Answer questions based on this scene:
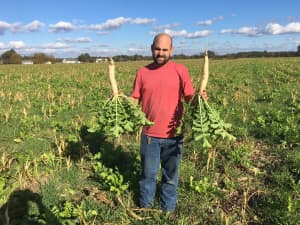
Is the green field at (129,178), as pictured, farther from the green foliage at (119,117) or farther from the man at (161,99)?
the man at (161,99)

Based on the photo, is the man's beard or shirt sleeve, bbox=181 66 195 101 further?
shirt sleeve, bbox=181 66 195 101

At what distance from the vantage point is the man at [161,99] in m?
3.91

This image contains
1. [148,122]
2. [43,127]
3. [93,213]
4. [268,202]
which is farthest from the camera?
[43,127]

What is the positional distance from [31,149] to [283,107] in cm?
715

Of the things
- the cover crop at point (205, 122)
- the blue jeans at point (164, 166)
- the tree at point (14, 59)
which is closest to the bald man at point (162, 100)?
the blue jeans at point (164, 166)

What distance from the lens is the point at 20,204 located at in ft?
15.4

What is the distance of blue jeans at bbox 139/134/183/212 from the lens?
407 centimetres

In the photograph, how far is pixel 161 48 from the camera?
3.78 meters

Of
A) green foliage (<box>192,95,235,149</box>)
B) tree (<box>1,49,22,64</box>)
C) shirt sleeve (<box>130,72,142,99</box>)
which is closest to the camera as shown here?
green foliage (<box>192,95,235,149</box>)

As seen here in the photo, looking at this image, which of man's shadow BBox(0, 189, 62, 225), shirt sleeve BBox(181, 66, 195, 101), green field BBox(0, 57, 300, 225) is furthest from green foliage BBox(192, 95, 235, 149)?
man's shadow BBox(0, 189, 62, 225)

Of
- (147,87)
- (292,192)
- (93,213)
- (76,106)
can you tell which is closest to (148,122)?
(147,87)

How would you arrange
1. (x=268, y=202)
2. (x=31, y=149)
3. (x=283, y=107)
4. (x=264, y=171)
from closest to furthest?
(x=268, y=202)
(x=264, y=171)
(x=31, y=149)
(x=283, y=107)

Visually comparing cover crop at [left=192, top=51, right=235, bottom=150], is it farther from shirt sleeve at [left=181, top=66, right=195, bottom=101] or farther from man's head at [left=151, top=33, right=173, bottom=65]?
man's head at [left=151, top=33, right=173, bottom=65]

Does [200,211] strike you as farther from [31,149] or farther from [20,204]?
[31,149]
